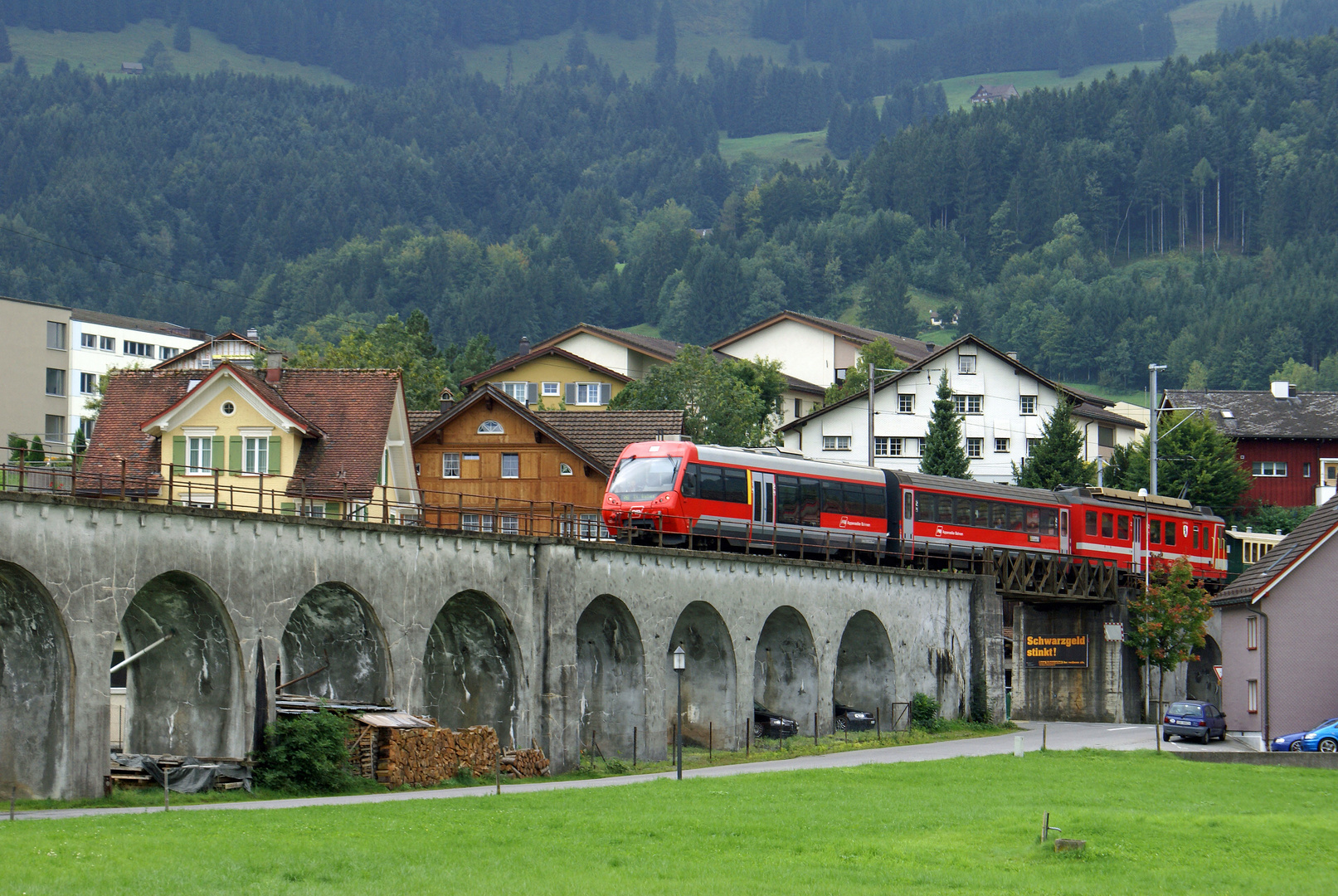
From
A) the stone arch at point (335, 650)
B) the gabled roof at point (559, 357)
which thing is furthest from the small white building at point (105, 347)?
the stone arch at point (335, 650)

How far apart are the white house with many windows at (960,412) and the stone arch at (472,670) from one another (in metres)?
61.1

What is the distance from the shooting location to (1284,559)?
4928 cm

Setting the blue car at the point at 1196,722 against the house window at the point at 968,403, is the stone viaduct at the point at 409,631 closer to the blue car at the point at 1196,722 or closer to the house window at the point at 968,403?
the blue car at the point at 1196,722

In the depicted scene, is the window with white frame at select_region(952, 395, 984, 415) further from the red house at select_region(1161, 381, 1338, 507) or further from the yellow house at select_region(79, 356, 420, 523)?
the yellow house at select_region(79, 356, 420, 523)

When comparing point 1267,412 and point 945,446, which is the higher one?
point 1267,412

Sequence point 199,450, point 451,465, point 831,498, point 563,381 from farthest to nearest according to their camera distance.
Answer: point 563,381 → point 451,465 → point 831,498 → point 199,450

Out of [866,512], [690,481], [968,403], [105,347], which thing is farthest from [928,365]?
[105,347]

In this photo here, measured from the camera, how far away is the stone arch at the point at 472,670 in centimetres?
3950

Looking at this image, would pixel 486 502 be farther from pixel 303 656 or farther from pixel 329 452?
pixel 303 656

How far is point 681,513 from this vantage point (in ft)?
153

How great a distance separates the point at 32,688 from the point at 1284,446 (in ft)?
281

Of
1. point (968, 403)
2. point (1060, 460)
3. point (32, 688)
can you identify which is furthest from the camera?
point (968, 403)

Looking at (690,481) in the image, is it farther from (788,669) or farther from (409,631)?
(409,631)

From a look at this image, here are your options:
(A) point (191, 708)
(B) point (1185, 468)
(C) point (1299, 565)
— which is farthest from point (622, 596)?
(B) point (1185, 468)
